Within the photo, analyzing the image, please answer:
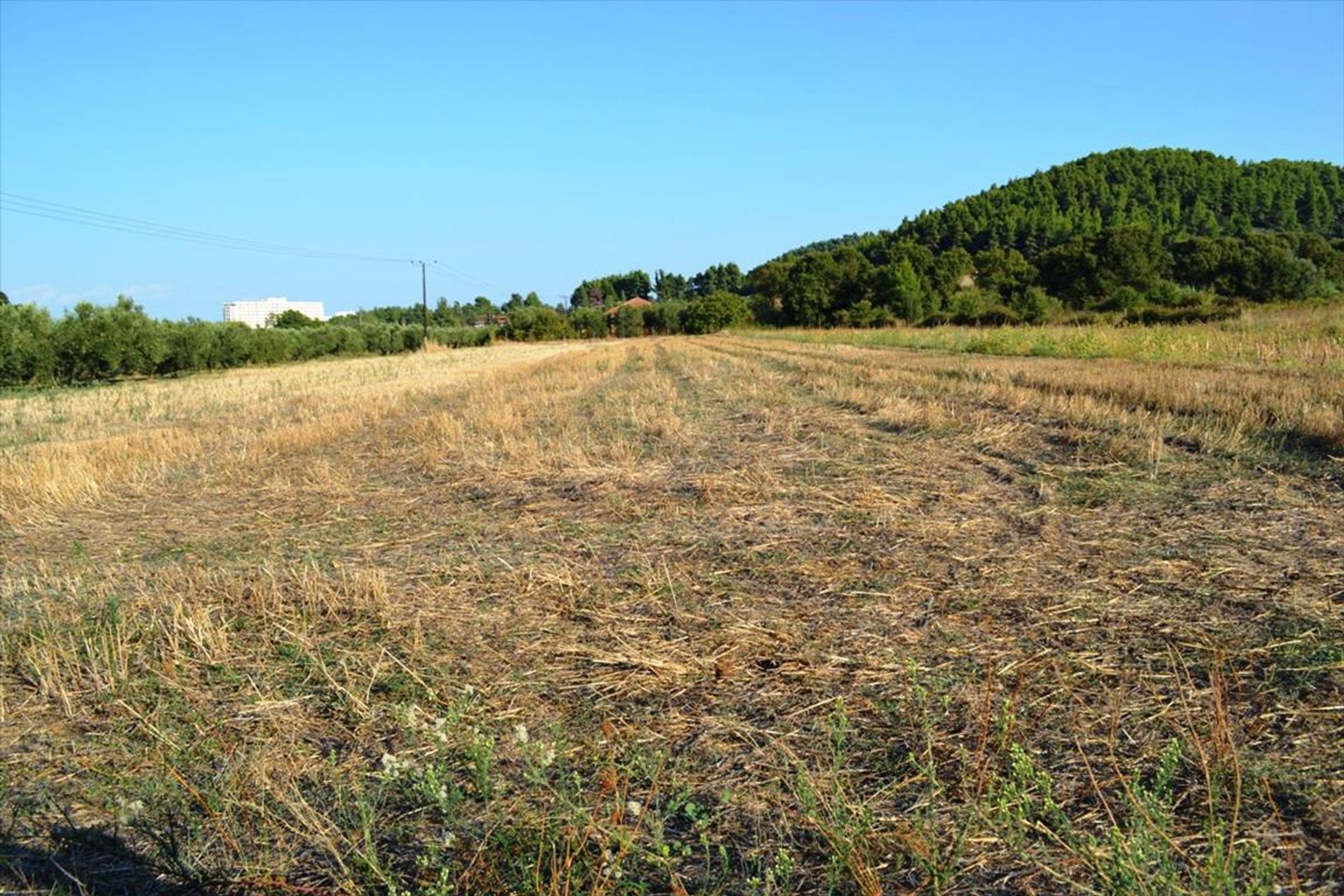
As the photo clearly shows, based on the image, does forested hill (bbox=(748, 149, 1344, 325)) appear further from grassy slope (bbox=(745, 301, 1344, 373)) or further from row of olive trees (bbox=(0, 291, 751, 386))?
row of olive trees (bbox=(0, 291, 751, 386))

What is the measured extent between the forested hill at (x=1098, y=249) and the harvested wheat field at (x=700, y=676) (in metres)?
35.4

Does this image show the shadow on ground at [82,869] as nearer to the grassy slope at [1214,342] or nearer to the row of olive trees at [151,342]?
the grassy slope at [1214,342]

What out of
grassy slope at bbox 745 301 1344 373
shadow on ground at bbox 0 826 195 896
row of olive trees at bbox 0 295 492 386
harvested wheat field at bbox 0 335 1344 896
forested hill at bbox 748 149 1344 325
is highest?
forested hill at bbox 748 149 1344 325

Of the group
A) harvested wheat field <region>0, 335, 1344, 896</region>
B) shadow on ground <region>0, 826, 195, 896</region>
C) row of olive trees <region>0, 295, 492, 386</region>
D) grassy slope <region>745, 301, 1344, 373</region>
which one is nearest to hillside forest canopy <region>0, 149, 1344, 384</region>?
row of olive trees <region>0, 295, 492, 386</region>

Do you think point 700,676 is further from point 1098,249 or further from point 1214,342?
point 1098,249

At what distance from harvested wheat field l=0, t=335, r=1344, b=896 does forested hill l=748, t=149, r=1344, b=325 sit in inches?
1393

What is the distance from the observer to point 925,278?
7319 cm

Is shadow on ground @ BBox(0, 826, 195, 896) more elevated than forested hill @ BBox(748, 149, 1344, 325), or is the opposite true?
forested hill @ BBox(748, 149, 1344, 325)

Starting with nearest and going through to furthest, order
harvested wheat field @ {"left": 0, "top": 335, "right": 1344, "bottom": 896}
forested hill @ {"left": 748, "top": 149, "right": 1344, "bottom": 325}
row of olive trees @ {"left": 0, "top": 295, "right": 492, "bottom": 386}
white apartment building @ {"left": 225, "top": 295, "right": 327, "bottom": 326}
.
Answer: harvested wheat field @ {"left": 0, "top": 335, "right": 1344, "bottom": 896} < row of olive trees @ {"left": 0, "top": 295, "right": 492, "bottom": 386} < forested hill @ {"left": 748, "top": 149, "right": 1344, "bottom": 325} < white apartment building @ {"left": 225, "top": 295, "right": 327, "bottom": 326}

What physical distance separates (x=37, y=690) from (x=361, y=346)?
65.4 meters

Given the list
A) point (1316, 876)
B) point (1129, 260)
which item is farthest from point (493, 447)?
point (1129, 260)

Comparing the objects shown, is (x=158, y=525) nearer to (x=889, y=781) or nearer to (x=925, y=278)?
(x=889, y=781)

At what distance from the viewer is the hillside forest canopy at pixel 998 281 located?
34.5 meters

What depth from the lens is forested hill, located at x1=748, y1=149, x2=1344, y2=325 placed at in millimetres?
47156
